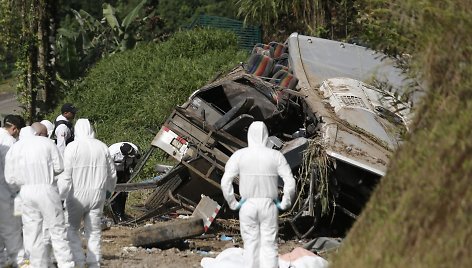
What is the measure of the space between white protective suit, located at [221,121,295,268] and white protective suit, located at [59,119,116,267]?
5.31 feet

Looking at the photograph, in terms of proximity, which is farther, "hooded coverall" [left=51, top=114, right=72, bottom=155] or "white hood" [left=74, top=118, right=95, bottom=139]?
"hooded coverall" [left=51, top=114, right=72, bottom=155]

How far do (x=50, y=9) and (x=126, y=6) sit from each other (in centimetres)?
2207

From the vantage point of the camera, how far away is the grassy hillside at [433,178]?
820cm

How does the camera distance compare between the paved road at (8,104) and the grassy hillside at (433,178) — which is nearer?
the grassy hillside at (433,178)

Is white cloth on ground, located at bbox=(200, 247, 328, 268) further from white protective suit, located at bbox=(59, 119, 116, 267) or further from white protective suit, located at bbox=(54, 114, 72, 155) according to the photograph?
white protective suit, located at bbox=(54, 114, 72, 155)

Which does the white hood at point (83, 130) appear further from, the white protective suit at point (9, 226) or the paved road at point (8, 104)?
the paved road at point (8, 104)

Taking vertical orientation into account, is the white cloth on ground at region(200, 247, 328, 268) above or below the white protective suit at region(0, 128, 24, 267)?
below

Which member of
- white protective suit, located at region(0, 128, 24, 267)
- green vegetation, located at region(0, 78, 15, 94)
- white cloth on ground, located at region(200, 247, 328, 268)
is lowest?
green vegetation, located at region(0, 78, 15, 94)

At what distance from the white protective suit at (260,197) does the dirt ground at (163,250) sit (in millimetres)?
1998

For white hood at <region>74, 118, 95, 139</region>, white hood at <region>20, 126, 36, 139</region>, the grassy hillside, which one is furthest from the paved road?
the grassy hillside

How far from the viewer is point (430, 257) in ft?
26.7

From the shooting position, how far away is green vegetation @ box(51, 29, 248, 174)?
2572 cm

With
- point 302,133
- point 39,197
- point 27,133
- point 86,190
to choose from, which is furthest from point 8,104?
point 39,197

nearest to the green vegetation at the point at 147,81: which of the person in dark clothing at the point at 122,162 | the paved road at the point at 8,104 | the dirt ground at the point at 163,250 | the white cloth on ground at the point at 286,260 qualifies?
the person in dark clothing at the point at 122,162
